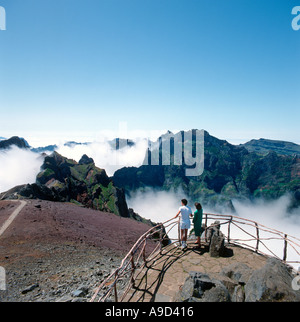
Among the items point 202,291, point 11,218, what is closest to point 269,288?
point 202,291

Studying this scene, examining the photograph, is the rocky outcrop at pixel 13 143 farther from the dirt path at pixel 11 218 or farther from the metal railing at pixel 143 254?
the metal railing at pixel 143 254

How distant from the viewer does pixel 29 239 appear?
48.0ft

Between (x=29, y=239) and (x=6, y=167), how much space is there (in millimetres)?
221679

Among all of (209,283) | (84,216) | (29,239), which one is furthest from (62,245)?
(209,283)

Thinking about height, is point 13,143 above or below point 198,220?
above

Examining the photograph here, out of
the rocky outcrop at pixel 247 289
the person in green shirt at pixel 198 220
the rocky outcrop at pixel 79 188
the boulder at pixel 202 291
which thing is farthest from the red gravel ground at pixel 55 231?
the rocky outcrop at pixel 79 188

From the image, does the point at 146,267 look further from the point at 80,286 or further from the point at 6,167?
the point at 6,167

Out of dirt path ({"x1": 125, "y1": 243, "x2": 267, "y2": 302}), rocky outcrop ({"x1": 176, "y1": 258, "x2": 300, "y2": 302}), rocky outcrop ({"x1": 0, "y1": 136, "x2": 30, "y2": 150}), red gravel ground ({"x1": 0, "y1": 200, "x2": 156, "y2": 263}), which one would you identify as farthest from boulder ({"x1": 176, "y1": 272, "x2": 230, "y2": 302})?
rocky outcrop ({"x1": 0, "y1": 136, "x2": 30, "y2": 150})

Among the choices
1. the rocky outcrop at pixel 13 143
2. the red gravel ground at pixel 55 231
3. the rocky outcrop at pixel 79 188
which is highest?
the rocky outcrop at pixel 13 143

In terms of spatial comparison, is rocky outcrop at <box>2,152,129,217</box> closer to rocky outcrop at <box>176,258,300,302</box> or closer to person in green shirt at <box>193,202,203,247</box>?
person in green shirt at <box>193,202,203,247</box>

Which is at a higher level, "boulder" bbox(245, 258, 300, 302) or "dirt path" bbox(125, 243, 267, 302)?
"boulder" bbox(245, 258, 300, 302)

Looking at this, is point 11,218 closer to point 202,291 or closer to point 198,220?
point 198,220

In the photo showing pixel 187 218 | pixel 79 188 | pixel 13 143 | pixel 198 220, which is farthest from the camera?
pixel 13 143

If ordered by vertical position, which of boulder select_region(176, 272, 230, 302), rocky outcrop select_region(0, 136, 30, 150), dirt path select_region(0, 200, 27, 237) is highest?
rocky outcrop select_region(0, 136, 30, 150)
